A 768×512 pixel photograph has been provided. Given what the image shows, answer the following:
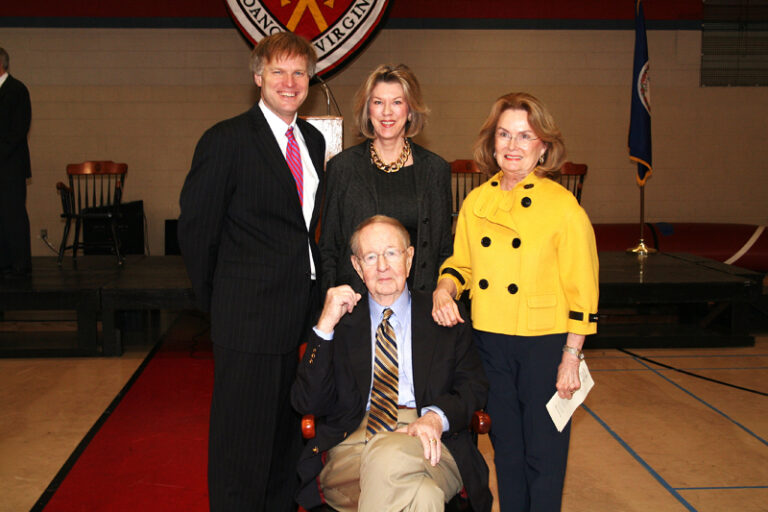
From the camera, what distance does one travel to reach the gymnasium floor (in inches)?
111

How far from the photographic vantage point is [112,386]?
4125 millimetres

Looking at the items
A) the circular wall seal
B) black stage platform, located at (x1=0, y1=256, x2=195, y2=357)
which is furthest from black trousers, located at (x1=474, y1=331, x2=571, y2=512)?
the circular wall seal

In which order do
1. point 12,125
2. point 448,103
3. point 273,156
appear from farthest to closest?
point 448,103, point 12,125, point 273,156

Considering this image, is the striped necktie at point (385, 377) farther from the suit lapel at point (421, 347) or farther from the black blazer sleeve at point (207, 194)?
the black blazer sleeve at point (207, 194)

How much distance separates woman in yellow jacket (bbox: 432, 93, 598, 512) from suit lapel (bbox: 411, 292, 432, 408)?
5 cm

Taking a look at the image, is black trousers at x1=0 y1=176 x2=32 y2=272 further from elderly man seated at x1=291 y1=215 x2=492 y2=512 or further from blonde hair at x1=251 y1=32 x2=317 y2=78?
elderly man seated at x1=291 y1=215 x2=492 y2=512

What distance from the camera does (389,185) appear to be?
234 centimetres

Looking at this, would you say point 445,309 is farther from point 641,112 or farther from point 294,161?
point 641,112

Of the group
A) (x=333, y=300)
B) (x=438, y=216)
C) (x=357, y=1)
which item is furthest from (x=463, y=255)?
(x=357, y=1)

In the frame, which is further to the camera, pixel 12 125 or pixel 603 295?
pixel 12 125

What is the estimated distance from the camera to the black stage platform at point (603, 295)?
4562 mm

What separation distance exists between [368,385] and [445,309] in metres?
0.32

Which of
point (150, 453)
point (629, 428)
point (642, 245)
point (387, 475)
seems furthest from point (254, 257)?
point (642, 245)

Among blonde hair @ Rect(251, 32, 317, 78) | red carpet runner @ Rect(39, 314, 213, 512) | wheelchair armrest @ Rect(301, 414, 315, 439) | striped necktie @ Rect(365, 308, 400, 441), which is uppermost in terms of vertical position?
blonde hair @ Rect(251, 32, 317, 78)
